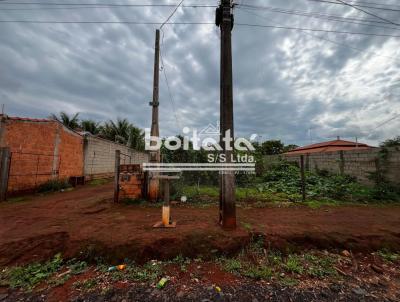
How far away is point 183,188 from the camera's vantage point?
6367 millimetres

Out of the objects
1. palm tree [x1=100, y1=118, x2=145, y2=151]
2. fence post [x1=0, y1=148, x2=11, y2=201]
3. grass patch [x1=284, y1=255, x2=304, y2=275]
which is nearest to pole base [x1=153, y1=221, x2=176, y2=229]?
grass patch [x1=284, y1=255, x2=304, y2=275]

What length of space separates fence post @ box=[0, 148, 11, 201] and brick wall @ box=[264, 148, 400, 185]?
511 inches

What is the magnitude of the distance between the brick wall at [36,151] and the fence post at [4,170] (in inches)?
13.9

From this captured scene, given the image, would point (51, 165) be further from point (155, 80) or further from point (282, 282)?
point (282, 282)

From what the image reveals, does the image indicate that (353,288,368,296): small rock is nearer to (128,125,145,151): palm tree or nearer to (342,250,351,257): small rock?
(342,250,351,257): small rock

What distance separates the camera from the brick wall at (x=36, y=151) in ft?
21.5

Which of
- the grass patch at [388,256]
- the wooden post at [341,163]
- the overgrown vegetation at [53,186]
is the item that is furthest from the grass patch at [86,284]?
the wooden post at [341,163]

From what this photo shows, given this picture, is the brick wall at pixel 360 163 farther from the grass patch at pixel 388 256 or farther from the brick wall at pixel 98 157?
the brick wall at pixel 98 157

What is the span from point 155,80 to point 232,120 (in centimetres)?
372

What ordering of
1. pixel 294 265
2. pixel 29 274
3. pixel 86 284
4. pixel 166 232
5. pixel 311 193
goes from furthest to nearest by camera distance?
pixel 311 193 < pixel 166 232 < pixel 294 265 < pixel 29 274 < pixel 86 284

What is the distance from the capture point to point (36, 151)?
23.8 ft

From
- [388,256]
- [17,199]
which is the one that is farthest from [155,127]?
[388,256]

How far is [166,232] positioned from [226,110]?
2447 millimetres

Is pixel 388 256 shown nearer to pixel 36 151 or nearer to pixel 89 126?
pixel 36 151
